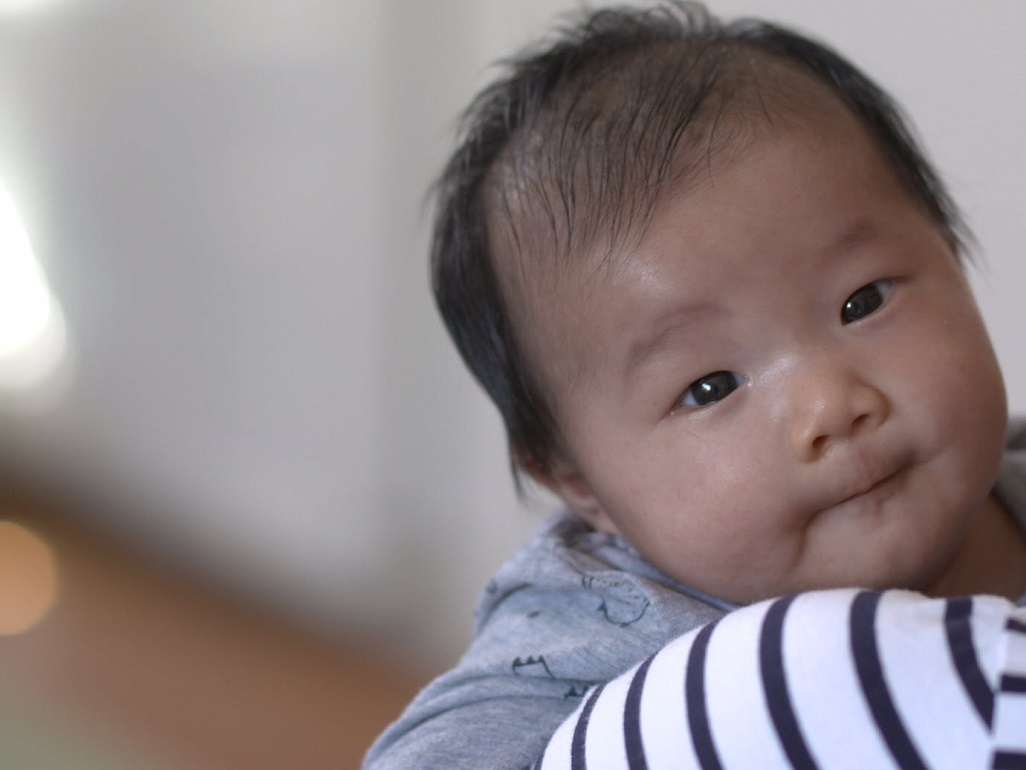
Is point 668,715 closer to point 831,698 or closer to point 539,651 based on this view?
point 831,698

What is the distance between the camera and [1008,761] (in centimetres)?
40

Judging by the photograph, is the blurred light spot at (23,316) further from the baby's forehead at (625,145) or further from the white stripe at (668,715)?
the white stripe at (668,715)

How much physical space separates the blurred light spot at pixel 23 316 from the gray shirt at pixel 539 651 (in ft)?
6.11

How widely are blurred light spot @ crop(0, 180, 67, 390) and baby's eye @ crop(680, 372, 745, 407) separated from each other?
6.45 ft

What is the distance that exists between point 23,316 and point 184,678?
861mm

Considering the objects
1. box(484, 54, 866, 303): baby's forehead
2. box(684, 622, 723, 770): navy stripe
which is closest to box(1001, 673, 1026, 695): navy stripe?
box(684, 622, 723, 770): navy stripe

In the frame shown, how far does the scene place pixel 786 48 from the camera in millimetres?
872

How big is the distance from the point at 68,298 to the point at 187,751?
3.25ft

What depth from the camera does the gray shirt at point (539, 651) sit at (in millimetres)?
695

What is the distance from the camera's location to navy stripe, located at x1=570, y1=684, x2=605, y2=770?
1.71 feet

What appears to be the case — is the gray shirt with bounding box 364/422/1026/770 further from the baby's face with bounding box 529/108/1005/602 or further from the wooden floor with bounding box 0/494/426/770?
the wooden floor with bounding box 0/494/426/770

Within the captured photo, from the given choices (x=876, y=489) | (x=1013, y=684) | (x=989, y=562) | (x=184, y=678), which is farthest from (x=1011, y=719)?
(x=184, y=678)

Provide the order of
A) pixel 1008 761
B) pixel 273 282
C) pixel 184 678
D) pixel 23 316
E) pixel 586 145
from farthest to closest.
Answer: pixel 23 316, pixel 273 282, pixel 184 678, pixel 586 145, pixel 1008 761

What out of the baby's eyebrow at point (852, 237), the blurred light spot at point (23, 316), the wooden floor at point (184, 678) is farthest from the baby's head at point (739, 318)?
the blurred light spot at point (23, 316)
